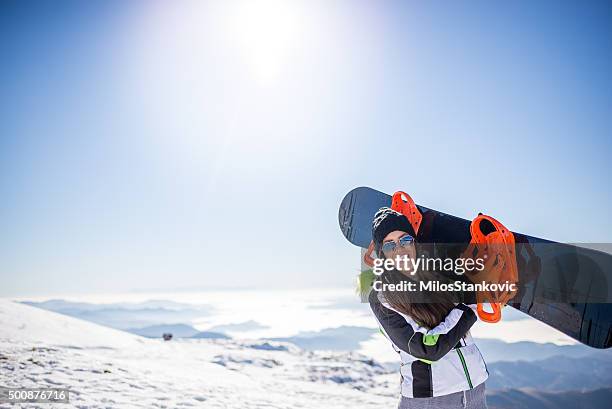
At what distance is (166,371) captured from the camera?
7.61 m

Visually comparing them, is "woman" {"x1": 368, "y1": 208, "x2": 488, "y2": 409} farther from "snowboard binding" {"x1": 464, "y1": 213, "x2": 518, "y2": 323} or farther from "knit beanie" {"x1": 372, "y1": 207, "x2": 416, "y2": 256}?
"snowboard binding" {"x1": 464, "y1": 213, "x2": 518, "y2": 323}

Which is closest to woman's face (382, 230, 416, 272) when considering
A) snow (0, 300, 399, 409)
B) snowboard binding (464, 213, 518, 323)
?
snowboard binding (464, 213, 518, 323)

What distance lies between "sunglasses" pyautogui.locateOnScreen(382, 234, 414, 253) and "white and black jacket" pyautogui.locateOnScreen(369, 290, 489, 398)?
0.83 feet

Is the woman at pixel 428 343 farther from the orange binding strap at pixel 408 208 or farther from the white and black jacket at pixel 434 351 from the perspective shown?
the orange binding strap at pixel 408 208

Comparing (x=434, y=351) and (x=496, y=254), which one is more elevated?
(x=496, y=254)

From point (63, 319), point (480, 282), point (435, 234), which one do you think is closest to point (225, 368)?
point (63, 319)

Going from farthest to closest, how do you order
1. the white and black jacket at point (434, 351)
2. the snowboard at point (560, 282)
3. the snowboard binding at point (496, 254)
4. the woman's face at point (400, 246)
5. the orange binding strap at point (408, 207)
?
the snowboard at point (560, 282)
the orange binding strap at point (408, 207)
the snowboard binding at point (496, 254)
the woman's face at point (400, 246)
the white and black jacket at point (434, 351)

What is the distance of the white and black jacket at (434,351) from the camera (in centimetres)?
189

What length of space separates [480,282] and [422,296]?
49cm

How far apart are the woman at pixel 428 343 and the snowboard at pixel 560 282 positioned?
3.51 ft

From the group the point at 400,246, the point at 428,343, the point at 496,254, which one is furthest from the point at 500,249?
the point at 428,343

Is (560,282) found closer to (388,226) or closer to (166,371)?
(388,226)

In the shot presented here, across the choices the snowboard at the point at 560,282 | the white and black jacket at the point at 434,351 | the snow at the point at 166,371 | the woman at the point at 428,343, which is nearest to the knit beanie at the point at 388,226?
the woman at the point at 428,343

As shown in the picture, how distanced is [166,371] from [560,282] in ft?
23.0
